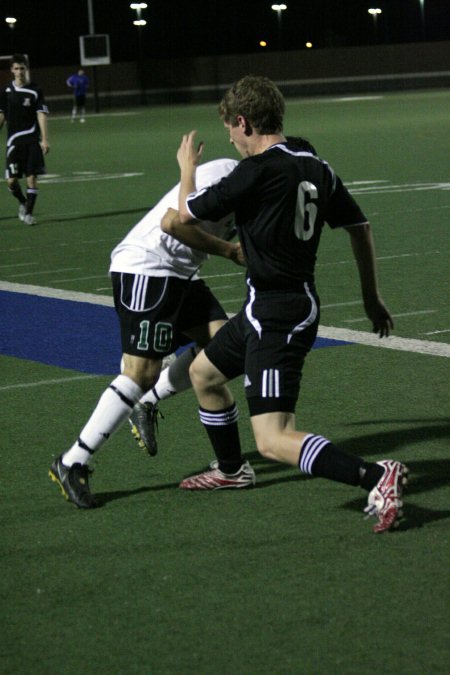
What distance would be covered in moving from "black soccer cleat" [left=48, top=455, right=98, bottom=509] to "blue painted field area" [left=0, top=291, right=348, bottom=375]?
2731 millimetres

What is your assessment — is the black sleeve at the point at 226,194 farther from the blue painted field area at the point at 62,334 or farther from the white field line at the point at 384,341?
the white field line at the point at 384,341

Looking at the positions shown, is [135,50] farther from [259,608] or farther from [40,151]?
[259,608]

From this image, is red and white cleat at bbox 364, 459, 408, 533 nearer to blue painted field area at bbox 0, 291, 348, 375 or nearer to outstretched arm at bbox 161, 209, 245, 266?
outstretched arm at bbox 161, 209, 245, 266

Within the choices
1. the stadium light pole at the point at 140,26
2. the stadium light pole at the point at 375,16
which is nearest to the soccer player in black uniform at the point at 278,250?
the stadium light pole at the point at 140,26

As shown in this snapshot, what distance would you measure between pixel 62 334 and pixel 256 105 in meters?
4.90

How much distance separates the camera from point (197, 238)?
211 inches

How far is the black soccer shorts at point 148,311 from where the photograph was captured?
5773mm

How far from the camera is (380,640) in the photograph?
4086 mm

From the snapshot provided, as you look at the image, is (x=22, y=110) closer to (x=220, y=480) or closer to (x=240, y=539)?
(x=220, y=480)

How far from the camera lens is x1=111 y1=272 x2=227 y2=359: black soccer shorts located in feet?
18.9

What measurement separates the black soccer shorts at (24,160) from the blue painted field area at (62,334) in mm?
6331

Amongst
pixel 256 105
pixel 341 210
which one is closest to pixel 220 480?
pixel 341 210

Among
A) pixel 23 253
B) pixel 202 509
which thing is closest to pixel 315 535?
pixel 202 509

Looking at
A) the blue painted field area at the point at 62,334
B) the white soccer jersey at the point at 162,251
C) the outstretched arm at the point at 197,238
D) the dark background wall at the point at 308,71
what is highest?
the outstretched arm at the point at 197,238
